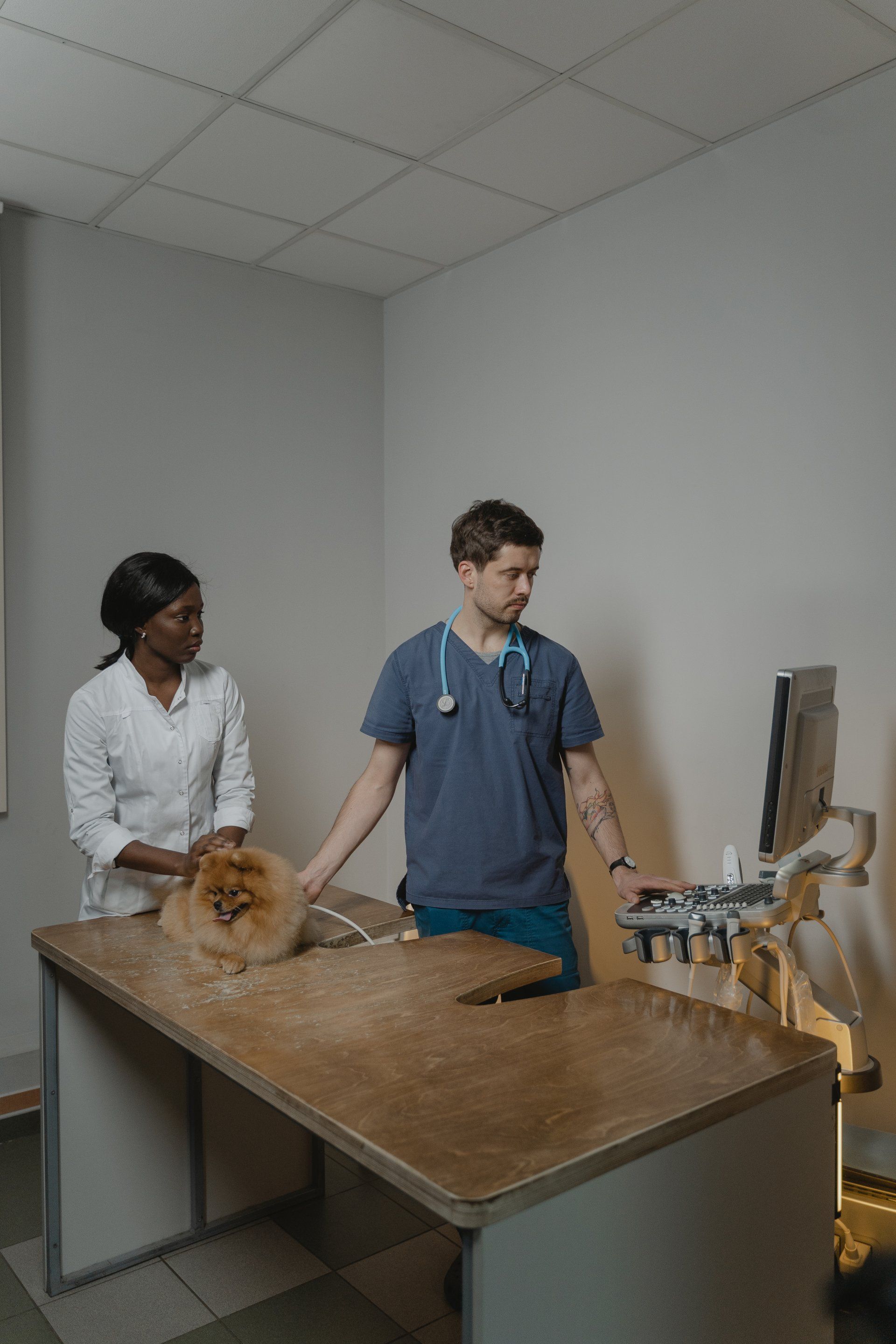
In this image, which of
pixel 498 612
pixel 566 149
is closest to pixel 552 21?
pixel 566 149

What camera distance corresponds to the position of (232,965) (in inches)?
75.0

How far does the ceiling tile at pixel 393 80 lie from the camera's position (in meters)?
2.30

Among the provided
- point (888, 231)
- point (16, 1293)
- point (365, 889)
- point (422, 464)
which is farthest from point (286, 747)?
point (888, 231)

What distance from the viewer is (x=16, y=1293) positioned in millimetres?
2320

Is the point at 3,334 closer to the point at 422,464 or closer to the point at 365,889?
the point at 422,464

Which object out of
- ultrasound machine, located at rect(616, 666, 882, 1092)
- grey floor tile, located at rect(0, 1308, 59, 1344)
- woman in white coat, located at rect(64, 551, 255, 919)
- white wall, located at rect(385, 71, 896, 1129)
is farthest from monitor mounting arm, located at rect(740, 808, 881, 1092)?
grey floor tile, located at rect(0, 1308, 59, 1344)

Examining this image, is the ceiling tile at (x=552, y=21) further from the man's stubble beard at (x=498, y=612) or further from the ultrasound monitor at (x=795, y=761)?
the ultrasound monitor at (x=795, y=761)

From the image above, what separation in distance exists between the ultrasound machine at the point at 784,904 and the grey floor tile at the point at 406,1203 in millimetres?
1234

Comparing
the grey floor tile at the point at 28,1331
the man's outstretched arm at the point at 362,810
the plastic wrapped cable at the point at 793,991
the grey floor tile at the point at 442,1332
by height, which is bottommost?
the grey floor tile at the point at 28,1331

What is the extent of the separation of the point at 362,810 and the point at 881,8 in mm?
2169

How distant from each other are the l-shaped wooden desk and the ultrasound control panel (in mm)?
135

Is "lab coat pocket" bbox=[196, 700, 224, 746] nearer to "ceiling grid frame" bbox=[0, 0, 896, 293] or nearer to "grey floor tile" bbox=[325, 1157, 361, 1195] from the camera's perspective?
"grey floor tile" bbox=[325, 1157, 361, 1195]

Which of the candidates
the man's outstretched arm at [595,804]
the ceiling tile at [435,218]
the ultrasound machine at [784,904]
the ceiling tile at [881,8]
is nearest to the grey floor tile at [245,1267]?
the man's outstretched arm at [595,804]

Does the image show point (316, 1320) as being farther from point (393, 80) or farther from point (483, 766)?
point (393, 80)
